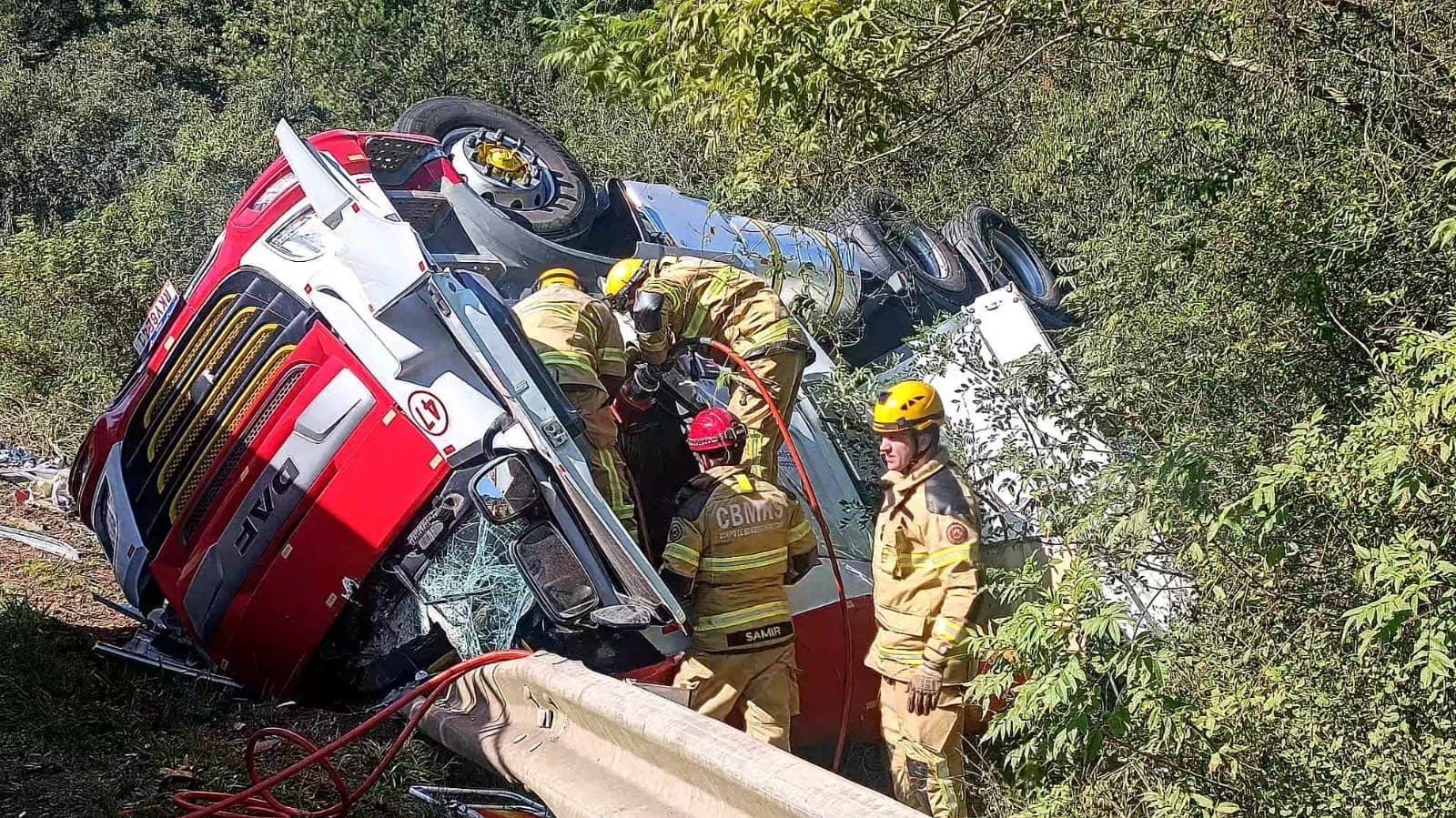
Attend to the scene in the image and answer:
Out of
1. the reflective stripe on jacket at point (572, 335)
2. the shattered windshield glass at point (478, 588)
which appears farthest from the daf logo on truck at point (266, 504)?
the reflective stripe on jacket at point (572, 335)

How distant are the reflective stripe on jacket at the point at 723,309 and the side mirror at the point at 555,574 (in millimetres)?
1090

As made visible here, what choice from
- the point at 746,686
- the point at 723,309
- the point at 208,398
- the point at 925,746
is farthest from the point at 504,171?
the point at 925,746

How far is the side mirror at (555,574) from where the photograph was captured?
428 centimetres

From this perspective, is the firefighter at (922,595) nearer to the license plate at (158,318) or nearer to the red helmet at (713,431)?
the red helmet at (713,431)

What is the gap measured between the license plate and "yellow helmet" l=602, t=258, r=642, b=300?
6.58ft

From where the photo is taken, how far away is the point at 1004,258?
24.6 ft

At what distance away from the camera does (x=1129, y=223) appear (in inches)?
214

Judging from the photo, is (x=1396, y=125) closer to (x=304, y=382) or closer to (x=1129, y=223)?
(x=1129, y=223)

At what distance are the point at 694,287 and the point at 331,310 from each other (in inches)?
56.5

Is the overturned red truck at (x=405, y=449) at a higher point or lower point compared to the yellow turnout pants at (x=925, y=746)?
higher

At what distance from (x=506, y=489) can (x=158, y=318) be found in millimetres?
2457

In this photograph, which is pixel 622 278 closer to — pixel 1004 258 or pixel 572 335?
pixel 572 335

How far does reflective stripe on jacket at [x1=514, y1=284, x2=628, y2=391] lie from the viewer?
4543mm

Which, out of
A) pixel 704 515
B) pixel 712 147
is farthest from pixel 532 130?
pixel 704 515
